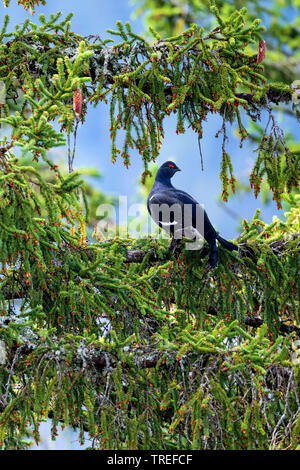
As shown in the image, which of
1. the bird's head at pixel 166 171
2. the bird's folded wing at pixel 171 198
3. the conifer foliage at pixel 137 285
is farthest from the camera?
the bird's head at pixel 166 171

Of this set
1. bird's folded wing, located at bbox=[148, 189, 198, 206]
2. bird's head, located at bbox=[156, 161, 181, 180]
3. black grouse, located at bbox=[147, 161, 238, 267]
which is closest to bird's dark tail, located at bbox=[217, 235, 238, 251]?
black grouse, located at bbox=[147, 161, 238, 267]

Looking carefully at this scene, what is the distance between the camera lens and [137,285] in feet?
18.3

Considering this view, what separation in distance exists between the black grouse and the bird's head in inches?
9.5

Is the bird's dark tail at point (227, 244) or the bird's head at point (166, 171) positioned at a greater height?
the bird's head at point (166, 171)

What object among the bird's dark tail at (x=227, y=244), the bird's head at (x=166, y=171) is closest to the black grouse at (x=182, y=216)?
the bird's dark tail at (x=227, y=244)

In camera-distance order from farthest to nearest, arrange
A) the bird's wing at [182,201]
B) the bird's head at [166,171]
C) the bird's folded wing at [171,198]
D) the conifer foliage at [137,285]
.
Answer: the bird's head at [166,171] < the bird's folded wing at [171,198] < the bird's wing at [182,201] < the conifer foliage at [137,285]

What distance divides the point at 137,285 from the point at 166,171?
2.33 meters

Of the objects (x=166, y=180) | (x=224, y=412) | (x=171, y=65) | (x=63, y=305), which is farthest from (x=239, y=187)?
(x=224, y=412)

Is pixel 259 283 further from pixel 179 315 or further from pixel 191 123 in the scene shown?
pixel 191 123

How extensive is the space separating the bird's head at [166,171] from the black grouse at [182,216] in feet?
0.79

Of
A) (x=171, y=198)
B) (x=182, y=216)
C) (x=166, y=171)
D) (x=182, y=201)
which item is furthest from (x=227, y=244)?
(x=166, y=171)

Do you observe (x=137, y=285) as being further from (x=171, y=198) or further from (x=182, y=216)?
(x=171, y=198)

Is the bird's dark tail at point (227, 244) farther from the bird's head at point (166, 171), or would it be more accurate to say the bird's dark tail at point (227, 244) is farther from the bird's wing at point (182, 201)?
the bird's head at point (166, 171)

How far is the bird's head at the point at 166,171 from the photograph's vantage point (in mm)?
7539
